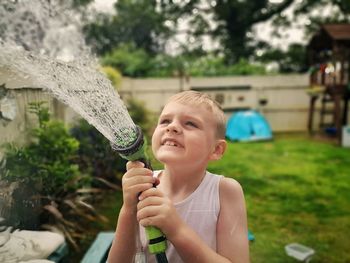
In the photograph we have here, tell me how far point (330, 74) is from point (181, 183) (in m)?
8.06

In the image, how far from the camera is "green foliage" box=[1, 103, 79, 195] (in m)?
2.10

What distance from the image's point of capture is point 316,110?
10070mm

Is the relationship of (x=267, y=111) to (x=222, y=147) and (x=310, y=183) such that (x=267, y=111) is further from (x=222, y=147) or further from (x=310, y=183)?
(x=222, y=147)

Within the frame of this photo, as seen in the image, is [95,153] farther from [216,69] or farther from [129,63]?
[216,69]

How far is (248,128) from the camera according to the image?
863 cm

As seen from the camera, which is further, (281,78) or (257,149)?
(281,78)

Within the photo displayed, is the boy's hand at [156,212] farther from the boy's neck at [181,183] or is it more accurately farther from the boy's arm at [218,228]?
the boy's neck at [181,183]

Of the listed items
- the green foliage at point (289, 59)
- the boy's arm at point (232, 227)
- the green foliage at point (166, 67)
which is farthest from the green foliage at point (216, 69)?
the boy's arm at point (232, 227)

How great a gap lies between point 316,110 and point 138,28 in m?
7.12

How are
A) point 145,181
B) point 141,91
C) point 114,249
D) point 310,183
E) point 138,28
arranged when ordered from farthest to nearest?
point 138,28
point 141,91
point 310,183
point 114,249
point 145,181

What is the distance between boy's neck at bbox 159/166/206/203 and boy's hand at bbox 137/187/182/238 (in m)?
0.23

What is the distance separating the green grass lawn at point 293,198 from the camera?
3.03m

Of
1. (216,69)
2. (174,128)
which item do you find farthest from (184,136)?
(216,69)


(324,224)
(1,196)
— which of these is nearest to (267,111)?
(324,224)
